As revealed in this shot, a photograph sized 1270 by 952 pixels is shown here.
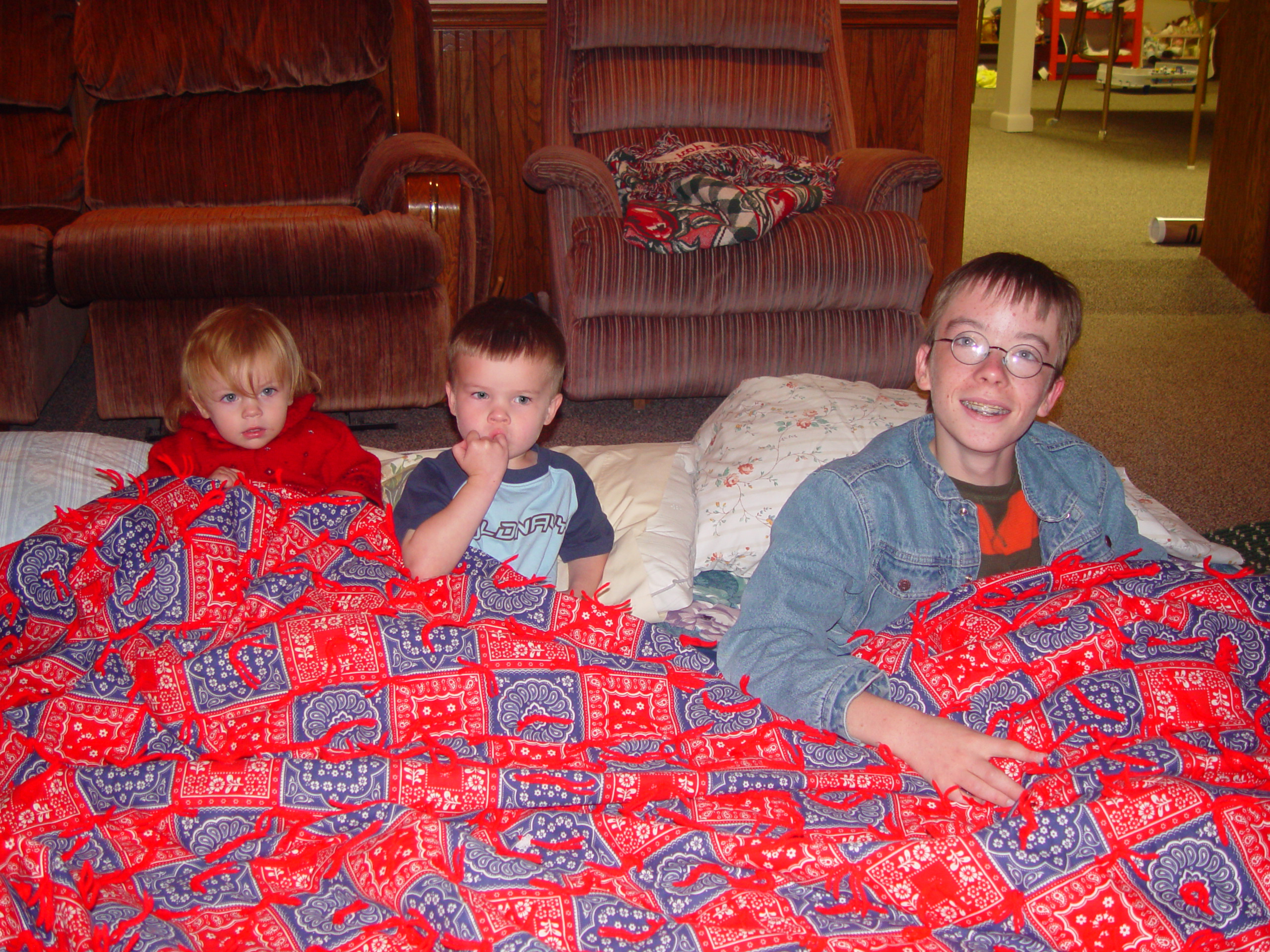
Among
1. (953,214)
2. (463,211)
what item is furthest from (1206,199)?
(463,211)

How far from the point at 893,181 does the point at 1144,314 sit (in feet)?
4.30

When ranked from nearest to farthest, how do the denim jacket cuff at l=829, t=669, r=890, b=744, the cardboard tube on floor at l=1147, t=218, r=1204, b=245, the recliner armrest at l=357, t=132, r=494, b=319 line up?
the denim jacket cuff at l=829, t=669, r=890, b=744
the recliner armrest at l=357, t=132, r=494, b=319
the cardboard tube on floor at l=1147, t=218, r=1204, b=245

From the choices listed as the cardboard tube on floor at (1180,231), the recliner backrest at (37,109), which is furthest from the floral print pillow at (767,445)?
the cardboard tube on floor at (1180,231)

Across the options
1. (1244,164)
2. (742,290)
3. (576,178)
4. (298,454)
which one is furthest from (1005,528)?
(1244,164)

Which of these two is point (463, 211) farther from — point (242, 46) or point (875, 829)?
point (875, 829)

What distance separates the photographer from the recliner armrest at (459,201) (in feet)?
7.46

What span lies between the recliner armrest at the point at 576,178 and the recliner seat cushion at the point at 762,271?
5cm

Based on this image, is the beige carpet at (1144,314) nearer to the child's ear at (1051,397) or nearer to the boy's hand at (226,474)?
the child's ear at (1051,397)

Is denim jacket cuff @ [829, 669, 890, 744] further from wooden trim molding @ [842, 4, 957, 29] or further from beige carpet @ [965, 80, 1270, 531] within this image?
wooden trim molding @ [842, 4, 957, 29]

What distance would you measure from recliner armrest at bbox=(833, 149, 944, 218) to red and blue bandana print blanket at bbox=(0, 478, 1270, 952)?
1.56 meters

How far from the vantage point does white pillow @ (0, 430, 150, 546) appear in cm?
145

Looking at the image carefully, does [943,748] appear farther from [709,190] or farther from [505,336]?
[709,190]

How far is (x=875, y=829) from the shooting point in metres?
0.86

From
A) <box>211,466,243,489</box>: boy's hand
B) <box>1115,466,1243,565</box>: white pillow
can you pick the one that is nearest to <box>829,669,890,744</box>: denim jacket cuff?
<box>1115,466,1243,565</box>: white pillow
